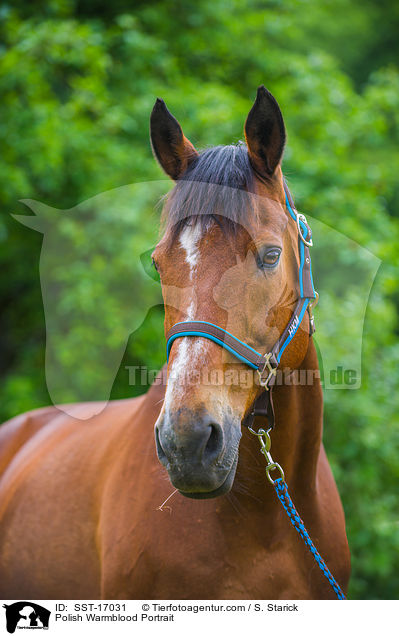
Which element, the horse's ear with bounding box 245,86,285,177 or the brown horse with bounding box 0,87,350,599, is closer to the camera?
the brown horse with bounding box 0,87,350,599

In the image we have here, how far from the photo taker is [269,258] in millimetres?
1808

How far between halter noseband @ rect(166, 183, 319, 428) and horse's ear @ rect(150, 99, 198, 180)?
0.41m

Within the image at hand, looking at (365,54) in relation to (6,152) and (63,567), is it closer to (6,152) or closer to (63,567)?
(6,152)

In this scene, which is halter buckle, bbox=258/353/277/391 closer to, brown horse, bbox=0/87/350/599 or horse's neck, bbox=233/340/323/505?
brown horse, bbox=0/87/350/599

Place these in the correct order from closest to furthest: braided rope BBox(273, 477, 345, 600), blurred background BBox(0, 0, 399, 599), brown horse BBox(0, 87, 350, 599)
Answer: brown horse BBox(0, 87, 350, 599) < braided rope BBox(273, 477, 345, 600) < blurred background BBox(0, 0, 399, 599)

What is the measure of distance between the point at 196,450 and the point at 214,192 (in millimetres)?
855

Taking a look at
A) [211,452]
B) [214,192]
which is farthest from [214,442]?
[214,192]

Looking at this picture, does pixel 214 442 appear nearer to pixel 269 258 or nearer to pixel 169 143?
pixel 269 258

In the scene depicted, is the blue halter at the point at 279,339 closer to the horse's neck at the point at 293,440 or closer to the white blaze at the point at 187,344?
the white blaze at the point at 187,344

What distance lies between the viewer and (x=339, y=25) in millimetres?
9922

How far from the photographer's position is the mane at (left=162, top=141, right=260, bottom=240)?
178 centimetres
